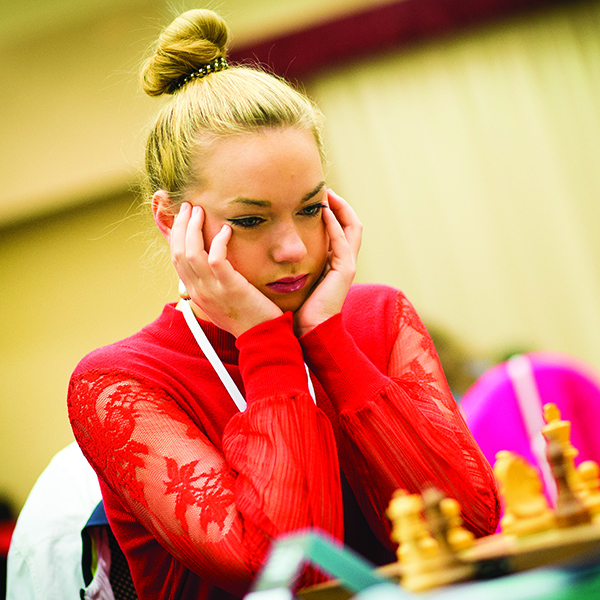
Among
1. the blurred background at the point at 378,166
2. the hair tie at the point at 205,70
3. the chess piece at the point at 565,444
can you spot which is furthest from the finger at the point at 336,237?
the blurred background at the point at 378,166

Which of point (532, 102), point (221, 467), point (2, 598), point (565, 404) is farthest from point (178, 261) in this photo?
point (532, 102)

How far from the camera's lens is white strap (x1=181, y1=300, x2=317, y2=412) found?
46.1 inches

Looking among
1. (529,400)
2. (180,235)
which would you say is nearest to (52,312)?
(529,400)

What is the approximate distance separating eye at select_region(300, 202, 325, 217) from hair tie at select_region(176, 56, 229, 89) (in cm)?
35

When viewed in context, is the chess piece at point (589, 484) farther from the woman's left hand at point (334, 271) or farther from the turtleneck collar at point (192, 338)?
the turtleneck collar at point (192, 338)

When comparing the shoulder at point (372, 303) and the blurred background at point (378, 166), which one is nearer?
the shoulder at point (372, 303)

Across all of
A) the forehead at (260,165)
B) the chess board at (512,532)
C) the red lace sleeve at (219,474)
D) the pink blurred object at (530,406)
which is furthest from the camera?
Answer: the pink blurred object at (530,406)

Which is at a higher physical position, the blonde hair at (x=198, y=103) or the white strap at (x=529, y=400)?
the blonde hair at (x=198, y=103)

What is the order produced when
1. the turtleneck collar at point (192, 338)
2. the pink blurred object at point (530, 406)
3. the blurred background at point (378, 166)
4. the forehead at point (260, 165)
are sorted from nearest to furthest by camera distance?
the forehead at point (260, 165) < the turtleneck collar at point (192, 338) < the pink blurred object at point (530, 406) < the blurred background at point (378, 166)

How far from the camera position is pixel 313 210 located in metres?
1.19

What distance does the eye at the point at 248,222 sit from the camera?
1121 millimetres

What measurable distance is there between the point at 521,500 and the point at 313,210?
697 millimetres

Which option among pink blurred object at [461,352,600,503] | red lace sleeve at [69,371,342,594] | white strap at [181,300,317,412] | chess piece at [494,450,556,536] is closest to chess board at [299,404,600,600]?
chess piece at [494,450,556,536]

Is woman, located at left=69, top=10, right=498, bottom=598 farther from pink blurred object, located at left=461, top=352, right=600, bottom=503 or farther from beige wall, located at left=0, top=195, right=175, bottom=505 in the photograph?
beige wall, located at left=0, top=195, right=175, bottom=505
